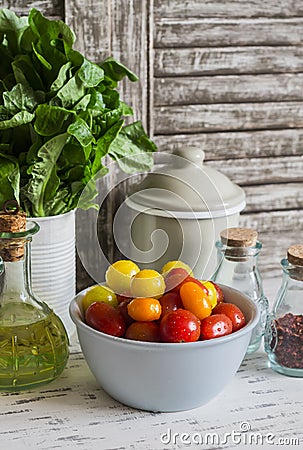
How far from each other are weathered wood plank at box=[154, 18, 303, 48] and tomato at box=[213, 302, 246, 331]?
0.56 meters

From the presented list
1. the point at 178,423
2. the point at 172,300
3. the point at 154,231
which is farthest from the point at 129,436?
the point at 154,231

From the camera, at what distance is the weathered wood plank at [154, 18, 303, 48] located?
1381 mm

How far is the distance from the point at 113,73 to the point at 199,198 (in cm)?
25

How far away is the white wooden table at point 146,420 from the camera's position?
3.07 ft

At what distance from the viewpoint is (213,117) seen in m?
1.45

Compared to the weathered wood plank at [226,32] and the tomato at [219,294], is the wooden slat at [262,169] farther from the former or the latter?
the tomato at [219,294]

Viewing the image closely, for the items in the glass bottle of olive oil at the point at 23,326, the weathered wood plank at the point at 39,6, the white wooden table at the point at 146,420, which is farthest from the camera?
the weathered wood plank at the point at 39,6

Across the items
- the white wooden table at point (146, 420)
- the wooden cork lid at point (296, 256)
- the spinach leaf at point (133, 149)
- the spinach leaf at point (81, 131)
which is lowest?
the white wooden table at point (146, 420)

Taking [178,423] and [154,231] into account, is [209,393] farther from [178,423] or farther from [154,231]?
[154,231]

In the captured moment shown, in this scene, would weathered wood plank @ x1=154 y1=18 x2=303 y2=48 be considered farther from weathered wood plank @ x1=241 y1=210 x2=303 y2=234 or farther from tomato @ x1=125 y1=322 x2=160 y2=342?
tomato @ x1=125 y1=322 x2=160 y2=342

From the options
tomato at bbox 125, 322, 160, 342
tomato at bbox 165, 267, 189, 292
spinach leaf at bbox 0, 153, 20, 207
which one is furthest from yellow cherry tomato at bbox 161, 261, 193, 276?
spinach leaf at bbox 0, 153, 20, 207

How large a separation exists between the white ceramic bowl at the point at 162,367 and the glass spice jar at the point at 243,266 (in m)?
0.18

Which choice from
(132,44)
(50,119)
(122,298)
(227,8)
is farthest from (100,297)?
(227,8)

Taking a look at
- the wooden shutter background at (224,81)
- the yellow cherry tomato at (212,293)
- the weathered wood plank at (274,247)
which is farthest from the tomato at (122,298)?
the weathered wood plank at (274,247)
